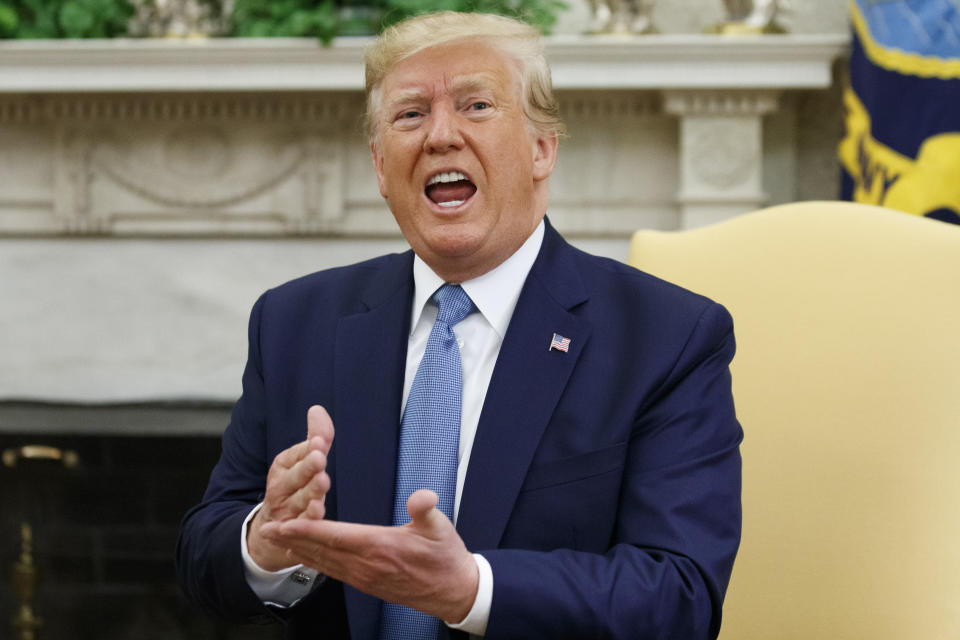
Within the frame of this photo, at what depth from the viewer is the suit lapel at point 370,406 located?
1125 mm

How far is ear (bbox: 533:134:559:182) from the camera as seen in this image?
1257mm

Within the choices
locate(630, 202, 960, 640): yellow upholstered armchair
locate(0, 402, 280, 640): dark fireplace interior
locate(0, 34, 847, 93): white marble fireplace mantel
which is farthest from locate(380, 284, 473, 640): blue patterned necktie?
locate(0, 402, 280, 640): dark fireplace interior

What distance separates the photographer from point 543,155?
127 centimetres

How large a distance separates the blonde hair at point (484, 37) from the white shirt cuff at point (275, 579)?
55cm

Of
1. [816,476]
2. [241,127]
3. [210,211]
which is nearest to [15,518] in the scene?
[210,211]

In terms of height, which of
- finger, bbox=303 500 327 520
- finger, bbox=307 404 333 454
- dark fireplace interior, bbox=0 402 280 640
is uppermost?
finger, bbox=307 404 333 454

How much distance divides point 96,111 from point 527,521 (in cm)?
246

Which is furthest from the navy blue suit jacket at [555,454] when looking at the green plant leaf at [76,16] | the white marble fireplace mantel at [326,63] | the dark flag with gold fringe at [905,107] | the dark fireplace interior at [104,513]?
the green plant leaf at [76,16]

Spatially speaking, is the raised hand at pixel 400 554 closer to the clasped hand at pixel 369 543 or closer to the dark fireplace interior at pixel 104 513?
the clasped hand at pixel 369 543

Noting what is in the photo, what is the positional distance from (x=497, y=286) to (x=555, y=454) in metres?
0.23

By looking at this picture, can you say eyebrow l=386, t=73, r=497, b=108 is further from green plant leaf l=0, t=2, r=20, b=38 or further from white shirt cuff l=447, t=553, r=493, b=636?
green plant leaf l=0, t=2, r=20, b=38

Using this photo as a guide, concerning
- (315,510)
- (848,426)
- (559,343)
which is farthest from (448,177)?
(848,426)

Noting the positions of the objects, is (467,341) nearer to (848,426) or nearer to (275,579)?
(275,579)

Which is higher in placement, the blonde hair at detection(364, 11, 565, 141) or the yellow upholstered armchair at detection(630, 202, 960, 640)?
the blonde hair at detection(364, 11, 565, 141)
